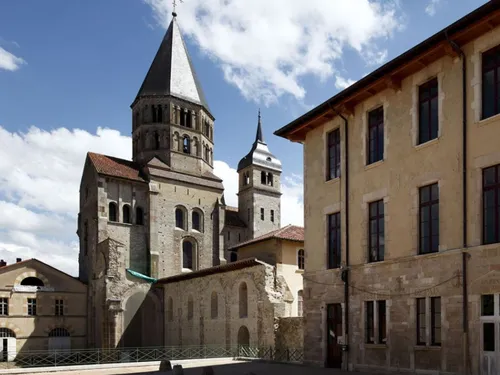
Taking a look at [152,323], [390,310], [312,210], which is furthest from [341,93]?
[152,323]

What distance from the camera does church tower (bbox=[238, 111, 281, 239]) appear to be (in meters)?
50.6

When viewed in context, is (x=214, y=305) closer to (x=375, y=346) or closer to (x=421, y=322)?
(x=375, y=346)

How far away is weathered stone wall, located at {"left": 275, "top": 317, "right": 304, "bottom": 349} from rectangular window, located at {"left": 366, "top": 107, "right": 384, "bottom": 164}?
9434mm

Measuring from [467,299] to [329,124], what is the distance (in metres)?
7.88

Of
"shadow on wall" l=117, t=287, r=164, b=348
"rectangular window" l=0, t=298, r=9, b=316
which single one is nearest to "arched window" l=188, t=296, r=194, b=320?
"shadow on wall" l=117, t=287, r=164, b=348

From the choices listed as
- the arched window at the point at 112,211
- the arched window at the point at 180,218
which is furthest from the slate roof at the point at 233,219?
the arched window at the point at 112,211

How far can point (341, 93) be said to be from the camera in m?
16.3

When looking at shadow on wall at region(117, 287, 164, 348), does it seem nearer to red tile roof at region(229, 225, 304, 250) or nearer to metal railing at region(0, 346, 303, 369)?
A: metal railing at region(0, 346, 303, 369)

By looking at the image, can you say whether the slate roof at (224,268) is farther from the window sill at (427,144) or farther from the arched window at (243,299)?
the window sill at (427,144)

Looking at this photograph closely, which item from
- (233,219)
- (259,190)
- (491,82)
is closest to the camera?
(491,82)

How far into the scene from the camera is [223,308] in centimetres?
2862

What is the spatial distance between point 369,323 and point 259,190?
3639 cm

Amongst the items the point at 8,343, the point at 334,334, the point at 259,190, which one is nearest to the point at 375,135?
the point at 334,334

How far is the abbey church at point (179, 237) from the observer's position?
27344 millimetres
